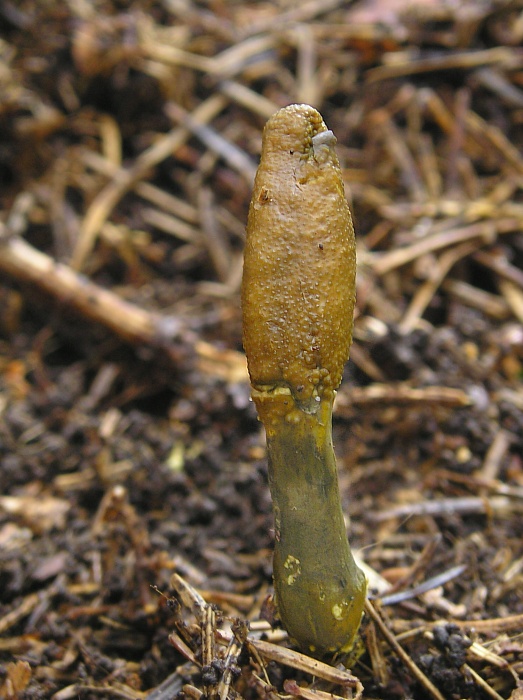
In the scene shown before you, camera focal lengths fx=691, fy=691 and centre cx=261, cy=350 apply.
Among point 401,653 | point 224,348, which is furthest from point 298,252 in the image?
point 224,348

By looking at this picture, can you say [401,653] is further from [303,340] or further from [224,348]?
[224,348]

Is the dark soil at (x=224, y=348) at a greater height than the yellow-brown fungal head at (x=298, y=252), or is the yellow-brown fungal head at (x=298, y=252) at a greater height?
the yellow-brown fungal head at (x=298, y=252)

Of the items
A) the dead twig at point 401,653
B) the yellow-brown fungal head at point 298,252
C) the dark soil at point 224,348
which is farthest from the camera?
the dark soil at point 224,348

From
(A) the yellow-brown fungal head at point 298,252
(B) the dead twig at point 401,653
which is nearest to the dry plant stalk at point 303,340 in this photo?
(A) the yellow-brown fungal head at point 298,252

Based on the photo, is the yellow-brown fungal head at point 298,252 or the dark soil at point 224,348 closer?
the yellow-brown fungal head at point 298,252

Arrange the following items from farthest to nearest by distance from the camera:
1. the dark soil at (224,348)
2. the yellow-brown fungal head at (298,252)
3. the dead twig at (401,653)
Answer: the dark soil at (224,348)
the dead twig at (401,653)
the yellow-brown fungal head at (298,252)

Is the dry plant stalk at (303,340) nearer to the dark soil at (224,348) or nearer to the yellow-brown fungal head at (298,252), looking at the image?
the yellow-brown fungal head at (298,252)

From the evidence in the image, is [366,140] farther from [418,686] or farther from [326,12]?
[418,686]

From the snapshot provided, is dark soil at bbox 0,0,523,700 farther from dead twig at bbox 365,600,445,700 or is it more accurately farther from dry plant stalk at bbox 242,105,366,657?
dry plant stalk at bbox 242,105,366,657
